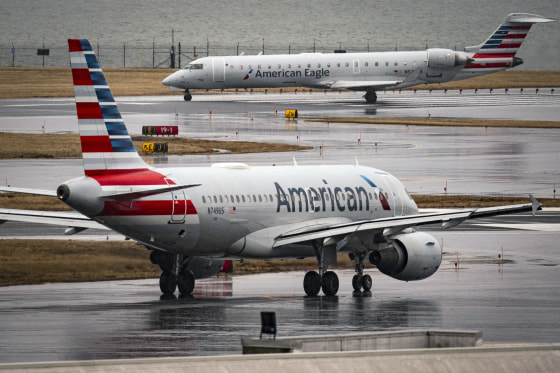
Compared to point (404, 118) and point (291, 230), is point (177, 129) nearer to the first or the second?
point (404, 118)

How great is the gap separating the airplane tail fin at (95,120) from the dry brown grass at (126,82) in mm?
100995

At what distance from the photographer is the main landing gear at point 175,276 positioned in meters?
35.7

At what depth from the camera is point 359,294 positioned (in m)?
36.2

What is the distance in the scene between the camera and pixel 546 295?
35125 millimetres

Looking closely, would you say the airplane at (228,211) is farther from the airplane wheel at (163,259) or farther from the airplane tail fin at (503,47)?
the airplane tail fin at (503,47)

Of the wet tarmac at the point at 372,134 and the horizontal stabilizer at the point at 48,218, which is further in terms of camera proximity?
the wet tarmac at the point at 372,134

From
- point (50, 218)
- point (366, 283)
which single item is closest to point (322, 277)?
point (366, 283)

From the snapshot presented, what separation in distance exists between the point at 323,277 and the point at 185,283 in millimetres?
4173

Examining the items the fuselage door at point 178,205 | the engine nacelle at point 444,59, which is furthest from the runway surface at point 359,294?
the engine nacelle at point 444,59

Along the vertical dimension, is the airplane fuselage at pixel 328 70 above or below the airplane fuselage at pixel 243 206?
above

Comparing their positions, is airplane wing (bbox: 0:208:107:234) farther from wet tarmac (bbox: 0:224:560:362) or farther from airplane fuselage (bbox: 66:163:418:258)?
airplane fuselage (bbox: 66:163:418:258)

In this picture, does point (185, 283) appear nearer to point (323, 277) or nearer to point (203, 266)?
point (203, 266)

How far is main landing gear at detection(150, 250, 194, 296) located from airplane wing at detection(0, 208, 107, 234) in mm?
2343

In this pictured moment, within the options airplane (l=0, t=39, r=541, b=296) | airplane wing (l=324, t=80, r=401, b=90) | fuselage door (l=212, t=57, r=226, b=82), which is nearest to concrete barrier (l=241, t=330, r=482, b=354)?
airplane (l=0, t=39, r=541, b=296)
